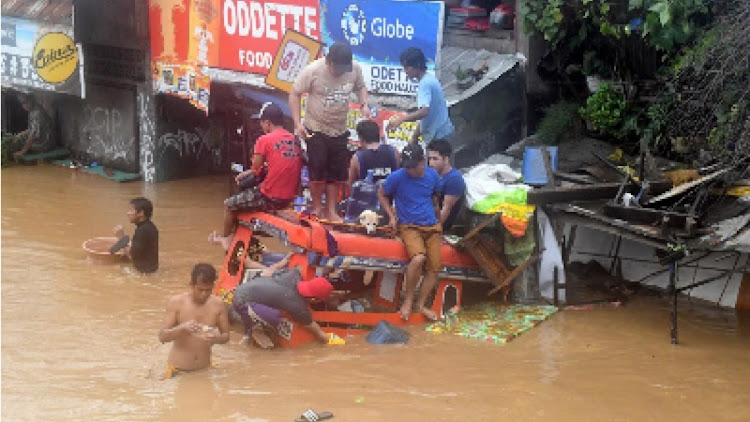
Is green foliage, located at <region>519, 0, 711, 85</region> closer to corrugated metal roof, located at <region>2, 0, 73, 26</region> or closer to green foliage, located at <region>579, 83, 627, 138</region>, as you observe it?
green foliage, located at <region>579, 83, 627, 138</region>

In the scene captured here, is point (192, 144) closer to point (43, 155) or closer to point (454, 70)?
point (43, 155)

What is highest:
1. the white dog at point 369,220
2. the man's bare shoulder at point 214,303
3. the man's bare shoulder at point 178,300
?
the white dog at point 369,220

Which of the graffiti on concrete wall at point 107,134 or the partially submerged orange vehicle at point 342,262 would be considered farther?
the graffiti on concrete wall at point 107,134

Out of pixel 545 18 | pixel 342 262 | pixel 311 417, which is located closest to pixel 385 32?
pixel 545 18

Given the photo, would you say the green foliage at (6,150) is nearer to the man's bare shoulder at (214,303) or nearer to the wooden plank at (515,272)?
the wooden plank at (515,272)

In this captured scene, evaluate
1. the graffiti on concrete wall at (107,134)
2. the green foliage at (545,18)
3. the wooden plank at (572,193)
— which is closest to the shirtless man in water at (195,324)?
the wooden plank at (572,193)

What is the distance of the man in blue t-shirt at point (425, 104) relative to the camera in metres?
11.0

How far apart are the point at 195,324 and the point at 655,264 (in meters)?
5.39

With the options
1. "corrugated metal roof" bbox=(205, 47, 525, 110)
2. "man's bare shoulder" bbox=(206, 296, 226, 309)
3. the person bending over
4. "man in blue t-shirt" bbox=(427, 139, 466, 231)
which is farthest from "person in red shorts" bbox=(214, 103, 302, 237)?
"corrugated metal roof" bbox=(205, 47, 525, 110)

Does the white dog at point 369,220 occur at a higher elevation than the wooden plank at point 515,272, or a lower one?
higher

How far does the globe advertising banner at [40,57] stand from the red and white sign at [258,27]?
326 cm

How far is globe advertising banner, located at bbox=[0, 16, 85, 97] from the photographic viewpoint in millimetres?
17500

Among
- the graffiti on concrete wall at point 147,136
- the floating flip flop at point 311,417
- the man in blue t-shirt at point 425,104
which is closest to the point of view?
the floating flip flop at point 311,417

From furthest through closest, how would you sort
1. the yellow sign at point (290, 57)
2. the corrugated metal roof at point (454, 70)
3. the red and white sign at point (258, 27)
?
the red and white sign at point (258, 27), the yellow sign at point (290, 57), the corrugated metal roof at point (454, 70)
